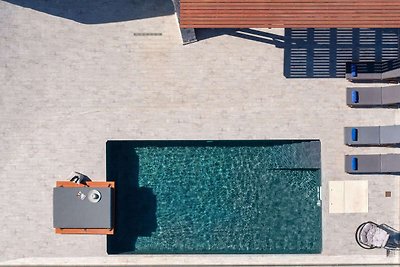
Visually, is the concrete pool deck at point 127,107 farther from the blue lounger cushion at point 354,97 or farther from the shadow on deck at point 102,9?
the blue lounger cushion at point 354,97

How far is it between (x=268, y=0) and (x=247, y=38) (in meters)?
2.30

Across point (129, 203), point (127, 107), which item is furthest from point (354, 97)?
point (129, 203)

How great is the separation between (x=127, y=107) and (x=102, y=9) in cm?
316

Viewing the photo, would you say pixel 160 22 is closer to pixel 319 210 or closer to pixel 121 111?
pixel 121 111

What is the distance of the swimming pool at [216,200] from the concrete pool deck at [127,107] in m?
0.52

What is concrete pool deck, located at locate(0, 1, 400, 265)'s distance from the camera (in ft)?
54.1

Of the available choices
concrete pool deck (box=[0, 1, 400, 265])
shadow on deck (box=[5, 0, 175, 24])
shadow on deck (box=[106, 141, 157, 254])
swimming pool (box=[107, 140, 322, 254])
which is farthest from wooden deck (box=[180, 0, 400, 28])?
shadow on deck (box=[106, 141, 157, 254])

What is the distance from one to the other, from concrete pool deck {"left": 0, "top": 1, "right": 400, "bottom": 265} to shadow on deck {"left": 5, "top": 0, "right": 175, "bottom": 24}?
0.19 m

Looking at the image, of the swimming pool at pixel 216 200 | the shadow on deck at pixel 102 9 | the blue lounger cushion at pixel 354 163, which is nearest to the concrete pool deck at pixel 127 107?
the shadow on deck at pixel 102 9

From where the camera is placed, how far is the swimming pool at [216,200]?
55.6 feet

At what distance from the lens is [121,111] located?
54.4ft

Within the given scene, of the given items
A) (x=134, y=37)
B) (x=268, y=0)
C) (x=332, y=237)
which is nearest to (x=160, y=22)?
(x=134, y=37)

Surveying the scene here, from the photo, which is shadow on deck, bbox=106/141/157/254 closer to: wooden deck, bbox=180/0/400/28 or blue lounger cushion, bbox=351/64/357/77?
wooden deck, bbox=180/0/400/28

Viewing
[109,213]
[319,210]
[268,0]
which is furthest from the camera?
[319,210]
